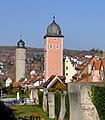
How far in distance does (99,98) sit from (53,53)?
176ft

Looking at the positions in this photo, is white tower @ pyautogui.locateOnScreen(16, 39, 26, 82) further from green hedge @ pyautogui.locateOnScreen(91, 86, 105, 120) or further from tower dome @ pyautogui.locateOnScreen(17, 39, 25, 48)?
green hedge @ pyautogui.locateOnScreen(91, 86, 105, 120)

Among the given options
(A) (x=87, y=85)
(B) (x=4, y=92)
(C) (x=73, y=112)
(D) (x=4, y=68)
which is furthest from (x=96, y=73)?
(D) (x=4, y=68)

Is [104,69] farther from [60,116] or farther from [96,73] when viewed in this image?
[60,116]

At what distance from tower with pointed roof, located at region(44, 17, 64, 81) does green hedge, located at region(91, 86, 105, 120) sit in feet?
170

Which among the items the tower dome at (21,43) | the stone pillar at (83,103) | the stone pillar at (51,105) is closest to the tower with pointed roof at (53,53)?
the stone pillar at (51,105)

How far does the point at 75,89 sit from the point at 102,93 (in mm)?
4260

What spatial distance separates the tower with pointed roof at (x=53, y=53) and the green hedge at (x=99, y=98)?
51.7m

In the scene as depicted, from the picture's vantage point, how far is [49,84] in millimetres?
56781

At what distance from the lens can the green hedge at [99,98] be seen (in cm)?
1522

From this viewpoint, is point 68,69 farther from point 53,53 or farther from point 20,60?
point 20,60

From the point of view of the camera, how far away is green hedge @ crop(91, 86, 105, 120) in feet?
49.9

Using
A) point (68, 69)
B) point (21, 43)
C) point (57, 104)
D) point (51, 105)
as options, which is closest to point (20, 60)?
point (21, 43)

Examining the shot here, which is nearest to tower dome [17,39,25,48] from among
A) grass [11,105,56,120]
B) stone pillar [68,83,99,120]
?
grass [11,105,56,120]

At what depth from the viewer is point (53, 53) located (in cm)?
6912
